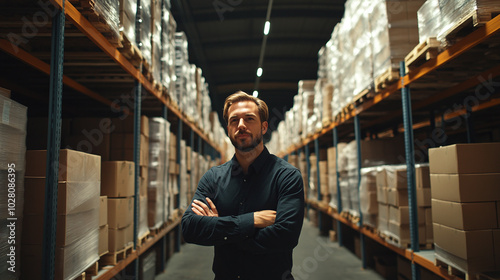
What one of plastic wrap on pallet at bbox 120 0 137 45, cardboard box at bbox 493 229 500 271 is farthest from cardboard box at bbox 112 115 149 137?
cardboard box at bbox 493 229 500 271

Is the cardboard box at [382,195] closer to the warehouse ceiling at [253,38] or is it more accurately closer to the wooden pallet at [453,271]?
the wooden pallet at [453,271]

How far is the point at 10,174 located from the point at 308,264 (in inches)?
183

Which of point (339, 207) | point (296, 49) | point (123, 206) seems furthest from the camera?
point (296, 49)

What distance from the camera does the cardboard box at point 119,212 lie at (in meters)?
3.33

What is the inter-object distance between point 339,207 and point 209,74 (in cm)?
909

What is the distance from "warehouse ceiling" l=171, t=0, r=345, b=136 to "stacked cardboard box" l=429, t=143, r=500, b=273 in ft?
23.8

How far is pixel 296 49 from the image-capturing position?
1259cm

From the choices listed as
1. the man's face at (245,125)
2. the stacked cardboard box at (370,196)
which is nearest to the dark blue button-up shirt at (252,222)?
the man's face at (245,125)

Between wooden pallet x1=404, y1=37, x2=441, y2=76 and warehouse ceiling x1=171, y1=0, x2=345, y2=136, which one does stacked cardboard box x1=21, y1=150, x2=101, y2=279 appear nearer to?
wooden pallet x1=404, y1=37, x2=441, y2=76

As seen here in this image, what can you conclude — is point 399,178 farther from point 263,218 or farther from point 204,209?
point 204,209

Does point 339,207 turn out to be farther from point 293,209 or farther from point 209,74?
point 209,74

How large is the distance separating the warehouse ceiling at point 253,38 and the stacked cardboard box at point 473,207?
286 inches

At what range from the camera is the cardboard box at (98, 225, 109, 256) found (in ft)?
9.93

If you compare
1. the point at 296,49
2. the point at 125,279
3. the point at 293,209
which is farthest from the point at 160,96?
the point at 296,49
